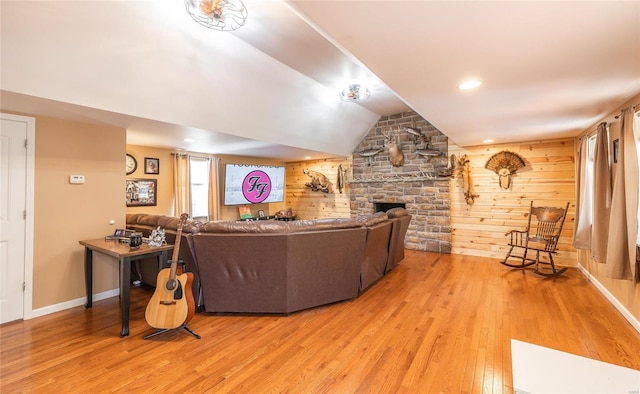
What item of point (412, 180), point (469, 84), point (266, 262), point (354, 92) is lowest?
point (266, 262)

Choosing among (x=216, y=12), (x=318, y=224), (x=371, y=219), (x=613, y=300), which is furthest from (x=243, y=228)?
(x=613, y=300)

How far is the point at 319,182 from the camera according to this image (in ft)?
24.4

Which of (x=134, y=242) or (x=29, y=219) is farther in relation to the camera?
(x=29, y=219)

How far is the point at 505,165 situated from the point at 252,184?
5.25 meters

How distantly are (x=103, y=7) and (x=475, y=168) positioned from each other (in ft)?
19.3

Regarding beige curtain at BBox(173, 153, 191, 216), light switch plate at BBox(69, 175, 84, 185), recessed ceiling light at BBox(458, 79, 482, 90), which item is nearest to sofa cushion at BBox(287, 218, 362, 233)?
recessed ceiling light at BBox(458, 79, 482, 90)

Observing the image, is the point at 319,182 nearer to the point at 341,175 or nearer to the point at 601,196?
the point at 341,175

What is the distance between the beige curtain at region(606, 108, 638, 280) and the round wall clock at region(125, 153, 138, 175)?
21.3 feet

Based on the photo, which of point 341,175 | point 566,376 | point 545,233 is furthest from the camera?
point 341,175

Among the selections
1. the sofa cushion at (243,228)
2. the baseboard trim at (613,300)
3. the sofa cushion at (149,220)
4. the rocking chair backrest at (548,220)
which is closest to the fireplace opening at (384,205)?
the rocking chair backrest at (548,220)

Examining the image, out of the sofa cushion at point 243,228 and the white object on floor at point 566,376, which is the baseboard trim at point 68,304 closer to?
the sofa cushion at point 243,228

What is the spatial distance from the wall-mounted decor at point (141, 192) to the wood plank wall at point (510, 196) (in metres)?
5.86

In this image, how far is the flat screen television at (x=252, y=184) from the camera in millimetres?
6191

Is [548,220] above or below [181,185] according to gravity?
below
